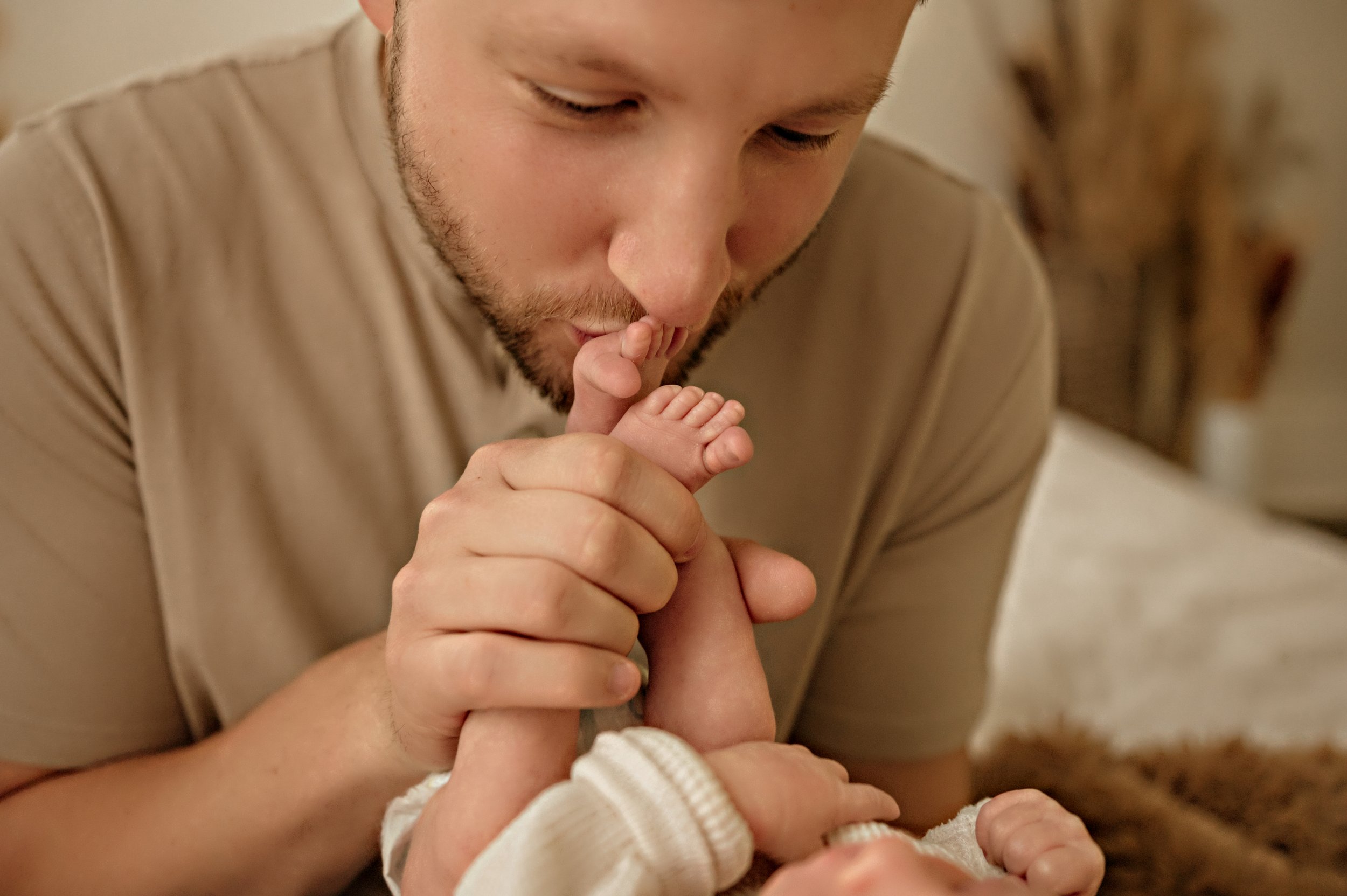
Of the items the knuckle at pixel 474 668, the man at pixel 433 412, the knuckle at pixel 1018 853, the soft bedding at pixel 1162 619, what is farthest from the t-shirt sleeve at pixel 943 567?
the knuckle at pixel 474 668

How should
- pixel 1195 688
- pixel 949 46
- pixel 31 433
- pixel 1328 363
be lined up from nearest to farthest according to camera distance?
pixel 31 433, pixel 1195 688, pixel 949 46, pixel 1328 363

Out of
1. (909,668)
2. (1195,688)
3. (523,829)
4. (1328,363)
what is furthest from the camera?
(1328,363)

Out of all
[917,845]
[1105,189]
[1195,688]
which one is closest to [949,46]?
[1105,189]

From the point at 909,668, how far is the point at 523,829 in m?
0.63

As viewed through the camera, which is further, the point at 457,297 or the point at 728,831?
the point at 457,297

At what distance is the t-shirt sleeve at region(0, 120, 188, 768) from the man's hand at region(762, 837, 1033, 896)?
0.54 metres

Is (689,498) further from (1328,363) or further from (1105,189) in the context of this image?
(1328,363)

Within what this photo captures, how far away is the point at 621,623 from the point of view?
456 millimetres

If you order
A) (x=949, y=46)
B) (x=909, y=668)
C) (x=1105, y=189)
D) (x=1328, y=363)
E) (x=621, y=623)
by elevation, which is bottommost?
(x=1328, y=363)

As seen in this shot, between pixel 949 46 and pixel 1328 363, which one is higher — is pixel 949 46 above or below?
above

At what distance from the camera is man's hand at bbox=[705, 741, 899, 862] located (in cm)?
44

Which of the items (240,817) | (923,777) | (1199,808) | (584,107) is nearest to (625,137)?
(584,107)

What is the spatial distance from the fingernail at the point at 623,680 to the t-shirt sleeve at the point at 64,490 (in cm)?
46

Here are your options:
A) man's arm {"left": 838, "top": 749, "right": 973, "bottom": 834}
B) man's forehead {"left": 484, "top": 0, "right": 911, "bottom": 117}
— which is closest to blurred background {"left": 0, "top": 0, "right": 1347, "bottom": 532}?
man's arm {"left": 838, "top": 749, "right": 973, "bottom": 834}
